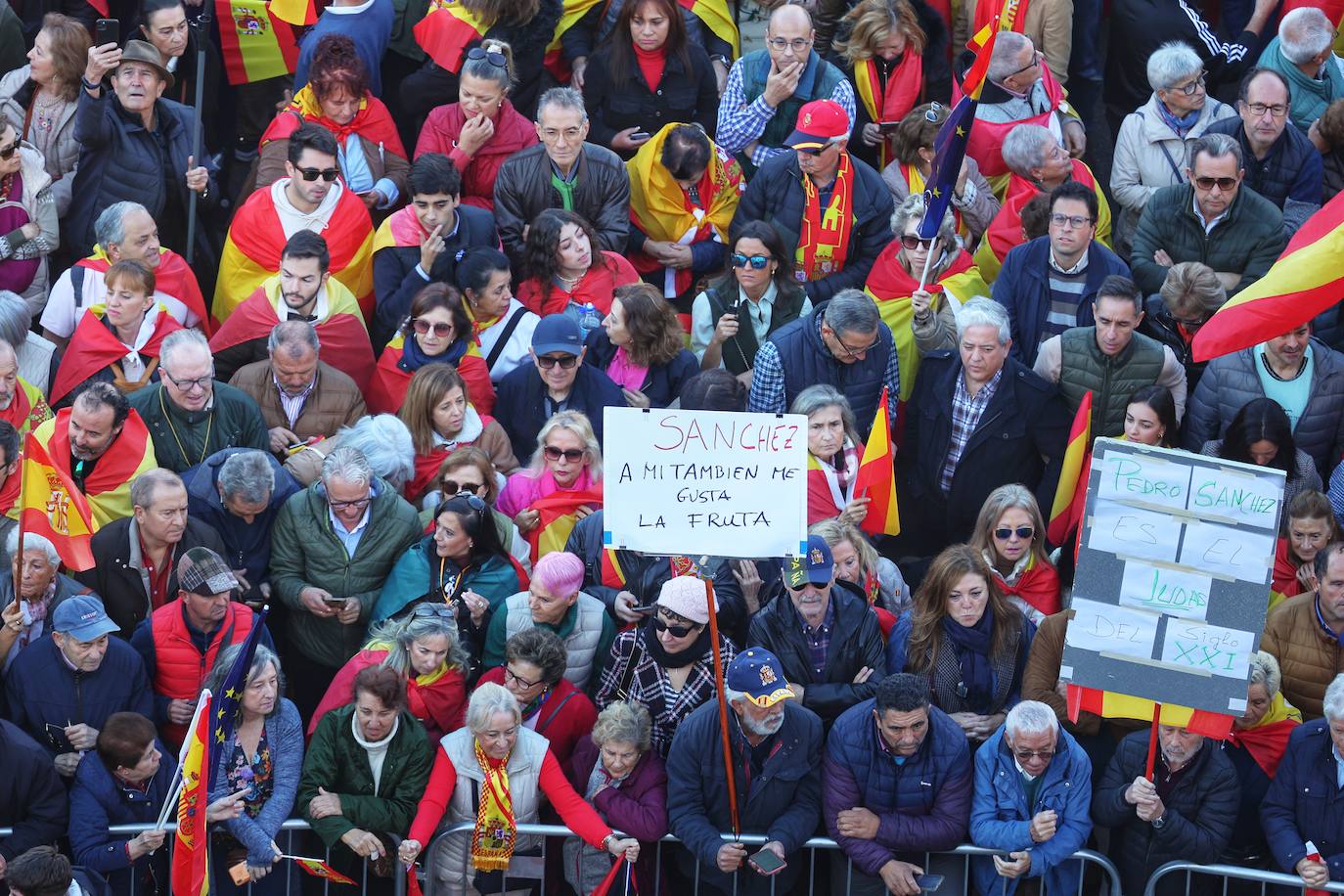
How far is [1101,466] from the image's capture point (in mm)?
8750

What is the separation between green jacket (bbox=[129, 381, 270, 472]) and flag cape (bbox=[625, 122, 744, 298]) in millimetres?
2948

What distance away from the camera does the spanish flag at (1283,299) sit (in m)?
8.84

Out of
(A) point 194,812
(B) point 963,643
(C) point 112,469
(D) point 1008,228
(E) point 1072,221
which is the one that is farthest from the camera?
(D) point 1008,228

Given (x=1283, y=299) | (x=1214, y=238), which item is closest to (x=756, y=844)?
(x=1283, y=299)

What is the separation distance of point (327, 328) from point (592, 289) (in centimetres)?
143

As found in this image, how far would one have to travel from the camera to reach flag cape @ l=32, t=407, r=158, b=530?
10.1m

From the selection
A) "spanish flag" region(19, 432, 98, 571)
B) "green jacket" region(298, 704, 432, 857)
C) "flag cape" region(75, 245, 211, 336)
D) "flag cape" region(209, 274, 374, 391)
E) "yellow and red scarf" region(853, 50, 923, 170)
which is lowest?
"green jacket" region(298, 704, 432, 857)

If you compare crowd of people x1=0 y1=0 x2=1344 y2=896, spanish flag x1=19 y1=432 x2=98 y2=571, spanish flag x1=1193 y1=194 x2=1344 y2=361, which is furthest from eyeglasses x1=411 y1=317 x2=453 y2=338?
spanish flag x1=1193 y1=194 x2=1344 y2=361

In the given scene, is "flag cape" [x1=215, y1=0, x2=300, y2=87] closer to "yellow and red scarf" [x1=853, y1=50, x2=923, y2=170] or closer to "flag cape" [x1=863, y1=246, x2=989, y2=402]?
"yellow and red scarf" [x1=853, y1=50, x2=923, y2=170]

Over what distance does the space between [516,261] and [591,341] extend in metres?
0.88

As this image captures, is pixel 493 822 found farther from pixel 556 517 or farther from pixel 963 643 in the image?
pixel 963 643

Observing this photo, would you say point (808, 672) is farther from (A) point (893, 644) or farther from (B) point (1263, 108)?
(B) point (1263, 108)

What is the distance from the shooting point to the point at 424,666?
31.1 ft

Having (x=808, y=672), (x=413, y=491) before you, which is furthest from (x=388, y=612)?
(x=808, y=672)
